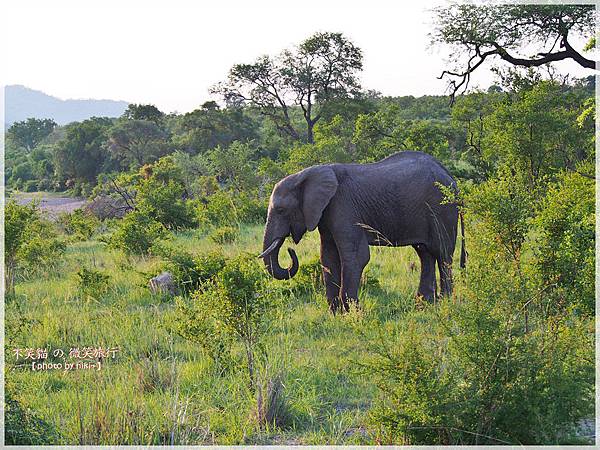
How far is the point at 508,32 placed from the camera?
47.9ft

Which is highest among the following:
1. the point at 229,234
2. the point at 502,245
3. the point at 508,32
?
the point at 508,32

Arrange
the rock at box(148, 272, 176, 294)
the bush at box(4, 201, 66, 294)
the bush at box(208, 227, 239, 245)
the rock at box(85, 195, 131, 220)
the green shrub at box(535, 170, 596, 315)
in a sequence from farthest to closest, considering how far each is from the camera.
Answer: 1. the rock at box(85, 195, 131, 220)
2. the bush at box(208, 227, 239, 245)
3. the bush at box(4, 201, 66, 294)
4. the rock at box(148, 272, 176, 294)
5. the green shrub at box(535, 170, 596, 315)

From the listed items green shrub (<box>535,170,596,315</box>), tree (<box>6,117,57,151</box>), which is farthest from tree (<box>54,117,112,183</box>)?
green shrub (<box>535,170,596,315</box>)

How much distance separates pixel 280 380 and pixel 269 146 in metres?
27.8

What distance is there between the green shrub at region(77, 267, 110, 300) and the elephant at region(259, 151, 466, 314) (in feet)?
7.07

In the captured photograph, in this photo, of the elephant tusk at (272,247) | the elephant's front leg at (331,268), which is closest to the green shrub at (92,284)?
the elephant tusk at (272,247)

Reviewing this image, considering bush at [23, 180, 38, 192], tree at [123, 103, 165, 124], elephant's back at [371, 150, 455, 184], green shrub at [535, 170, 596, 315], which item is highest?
tree at [123, 103, 165, 124]

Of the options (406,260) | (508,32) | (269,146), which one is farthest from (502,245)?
(269,146)

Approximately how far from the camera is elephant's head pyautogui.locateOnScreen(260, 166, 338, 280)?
21.8ft

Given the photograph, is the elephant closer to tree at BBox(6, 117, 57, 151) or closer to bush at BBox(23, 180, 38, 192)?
bush at BBox(23, 180, 38, 192)

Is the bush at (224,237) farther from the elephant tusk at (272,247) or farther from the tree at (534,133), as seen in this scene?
the tree at (534,133)

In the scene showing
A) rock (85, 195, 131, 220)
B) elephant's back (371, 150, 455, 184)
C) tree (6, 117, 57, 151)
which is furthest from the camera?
tree (6, 117, 57, 151)

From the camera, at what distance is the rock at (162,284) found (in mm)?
7461

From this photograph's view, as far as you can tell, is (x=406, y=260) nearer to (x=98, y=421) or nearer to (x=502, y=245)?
(x=502, y=245)
